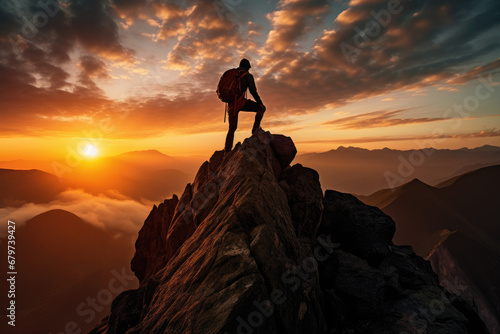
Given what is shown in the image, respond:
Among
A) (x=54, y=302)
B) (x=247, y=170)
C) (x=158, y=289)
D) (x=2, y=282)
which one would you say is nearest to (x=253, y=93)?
(x=247, y=170)

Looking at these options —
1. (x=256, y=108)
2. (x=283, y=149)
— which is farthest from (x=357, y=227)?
(x=256, y=108)

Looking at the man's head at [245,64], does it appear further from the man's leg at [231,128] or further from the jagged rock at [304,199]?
the jagged rock at [304,199]

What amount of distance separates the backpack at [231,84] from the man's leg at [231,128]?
110 centimetres

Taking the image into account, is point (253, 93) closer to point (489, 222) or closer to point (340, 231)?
point (340, 231)

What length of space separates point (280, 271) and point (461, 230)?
411 ft

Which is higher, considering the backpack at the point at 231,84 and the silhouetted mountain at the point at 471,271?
the backpack at the point at 231,84

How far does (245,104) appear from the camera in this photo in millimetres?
15625

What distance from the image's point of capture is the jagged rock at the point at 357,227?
13289 millimetres

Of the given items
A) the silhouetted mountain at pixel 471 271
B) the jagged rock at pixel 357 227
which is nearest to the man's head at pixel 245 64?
the jagged rock at pixel 357 227

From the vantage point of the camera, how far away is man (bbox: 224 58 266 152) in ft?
48.0

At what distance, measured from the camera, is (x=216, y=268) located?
711cm

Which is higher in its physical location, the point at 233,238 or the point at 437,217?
the point at 233,238

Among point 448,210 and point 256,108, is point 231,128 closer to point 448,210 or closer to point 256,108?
point 256,108

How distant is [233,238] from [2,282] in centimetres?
30594
